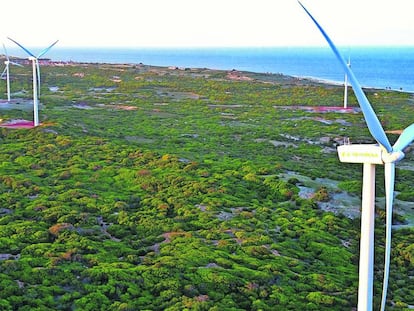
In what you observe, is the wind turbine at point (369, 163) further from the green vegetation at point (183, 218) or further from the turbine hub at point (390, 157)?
the green vegetation at point (183, 218)

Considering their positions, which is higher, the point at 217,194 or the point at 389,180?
the point at 389,180

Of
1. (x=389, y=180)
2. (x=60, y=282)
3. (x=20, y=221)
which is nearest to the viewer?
(x=389, y=180)

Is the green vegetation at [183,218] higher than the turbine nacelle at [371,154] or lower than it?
lower

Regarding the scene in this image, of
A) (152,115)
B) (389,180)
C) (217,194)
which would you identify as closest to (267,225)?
(217,194)

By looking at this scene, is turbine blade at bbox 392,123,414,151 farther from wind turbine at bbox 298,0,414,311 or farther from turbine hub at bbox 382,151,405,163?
turbine hub at bbox 382,151,405,163

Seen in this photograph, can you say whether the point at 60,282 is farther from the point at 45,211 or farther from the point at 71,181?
the point at 71,181

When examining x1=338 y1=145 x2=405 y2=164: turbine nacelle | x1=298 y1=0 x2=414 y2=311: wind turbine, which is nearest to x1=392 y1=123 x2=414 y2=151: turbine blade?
x1=298 y1=0 x2=414 y2=311: wind turbine

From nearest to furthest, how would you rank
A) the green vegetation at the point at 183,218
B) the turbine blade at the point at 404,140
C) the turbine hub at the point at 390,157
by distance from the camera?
the turbine hub at the point at 390,157 → the turbine blade at the point at 404,140 → the green vegetation at the point at 183,218

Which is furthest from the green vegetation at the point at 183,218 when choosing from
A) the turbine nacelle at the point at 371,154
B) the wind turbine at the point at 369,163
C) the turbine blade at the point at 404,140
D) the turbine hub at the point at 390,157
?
the turbine hub at the point at 390,157

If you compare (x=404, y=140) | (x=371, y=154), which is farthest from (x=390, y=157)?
(x=404, y=140)

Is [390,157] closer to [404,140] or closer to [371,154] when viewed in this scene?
[371,154]
